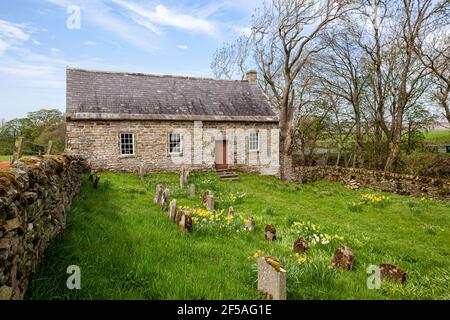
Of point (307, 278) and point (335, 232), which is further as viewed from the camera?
point (335, 232)

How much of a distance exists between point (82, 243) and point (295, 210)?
25.6ft

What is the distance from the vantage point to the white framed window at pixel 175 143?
20422 mm

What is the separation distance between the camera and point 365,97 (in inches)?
1025

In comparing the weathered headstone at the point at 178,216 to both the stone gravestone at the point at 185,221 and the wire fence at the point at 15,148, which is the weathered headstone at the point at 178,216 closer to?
the stone gravestone at the point at 185,221

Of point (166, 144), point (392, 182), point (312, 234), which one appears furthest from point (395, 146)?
point (312, 234)

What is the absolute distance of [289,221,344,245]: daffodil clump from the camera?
629cm

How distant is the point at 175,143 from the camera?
2056cm

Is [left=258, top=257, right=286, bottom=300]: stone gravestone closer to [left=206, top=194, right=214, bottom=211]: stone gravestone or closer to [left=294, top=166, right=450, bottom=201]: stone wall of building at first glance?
[left=206, top=194, right=214, bottom=211]: stone gravestone

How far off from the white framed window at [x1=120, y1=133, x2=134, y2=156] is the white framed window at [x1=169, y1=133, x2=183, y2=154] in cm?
267

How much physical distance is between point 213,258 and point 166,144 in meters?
15.9

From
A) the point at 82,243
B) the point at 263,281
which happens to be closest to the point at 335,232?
the point at 263,281

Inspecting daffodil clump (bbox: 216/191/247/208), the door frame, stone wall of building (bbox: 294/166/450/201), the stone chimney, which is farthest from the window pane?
stone wall of building (bbox: 294/166/450/201)

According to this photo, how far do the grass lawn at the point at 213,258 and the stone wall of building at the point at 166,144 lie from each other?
32.7 ft

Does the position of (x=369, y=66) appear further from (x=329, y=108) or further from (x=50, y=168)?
(x=50, y=168)
